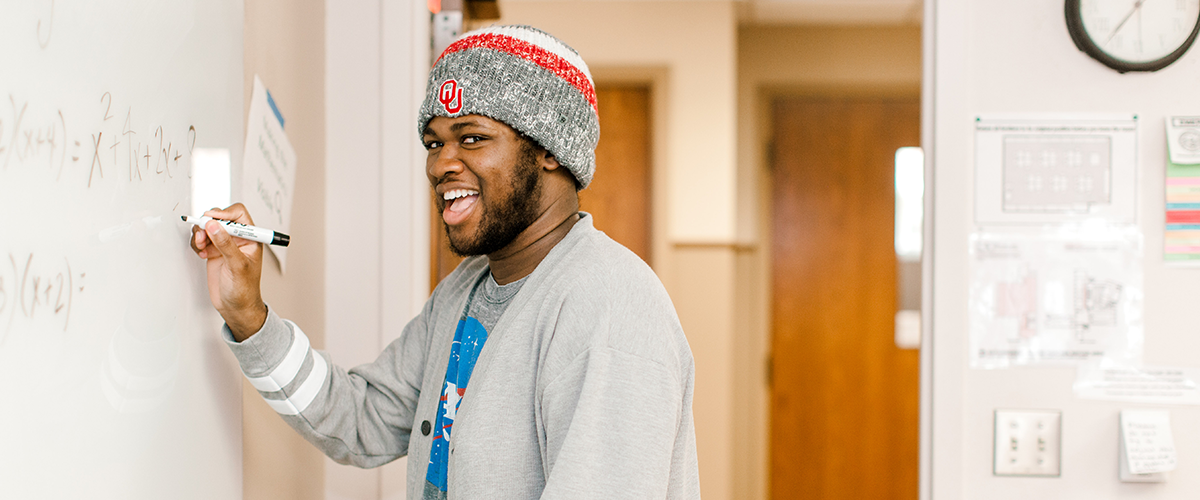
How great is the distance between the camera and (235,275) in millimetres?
763

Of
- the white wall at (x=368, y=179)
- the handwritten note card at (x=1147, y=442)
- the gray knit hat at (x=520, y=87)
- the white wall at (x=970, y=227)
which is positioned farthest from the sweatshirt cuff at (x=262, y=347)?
the handwritten note card at (x=1147, y=442)

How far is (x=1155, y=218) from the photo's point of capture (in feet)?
4.22

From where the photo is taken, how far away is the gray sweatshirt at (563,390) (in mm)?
682

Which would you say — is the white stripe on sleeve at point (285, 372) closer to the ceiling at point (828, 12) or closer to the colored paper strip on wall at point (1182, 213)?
the colored paper strip on wall at point (1182, 213)

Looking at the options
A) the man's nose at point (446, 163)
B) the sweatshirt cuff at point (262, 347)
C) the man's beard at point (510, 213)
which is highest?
the man's nose at point (446, 163)

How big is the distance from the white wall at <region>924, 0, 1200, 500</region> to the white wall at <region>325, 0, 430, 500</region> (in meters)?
0.97

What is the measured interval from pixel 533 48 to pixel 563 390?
40 centimetres

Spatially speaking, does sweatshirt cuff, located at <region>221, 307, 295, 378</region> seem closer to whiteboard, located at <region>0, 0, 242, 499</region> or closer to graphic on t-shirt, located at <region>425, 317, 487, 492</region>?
whiteboard, located at <region>0, 0, 242, 499</region>

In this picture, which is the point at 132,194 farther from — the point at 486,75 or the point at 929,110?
the point at 929,110

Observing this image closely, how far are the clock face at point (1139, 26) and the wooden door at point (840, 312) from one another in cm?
175

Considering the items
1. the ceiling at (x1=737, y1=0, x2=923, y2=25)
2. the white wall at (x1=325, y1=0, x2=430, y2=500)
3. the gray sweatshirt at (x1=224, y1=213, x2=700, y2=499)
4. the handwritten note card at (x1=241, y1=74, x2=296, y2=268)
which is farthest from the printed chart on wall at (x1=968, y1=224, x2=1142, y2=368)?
the ceiling at (x1=737, y1=0, x2=923, y2=25)

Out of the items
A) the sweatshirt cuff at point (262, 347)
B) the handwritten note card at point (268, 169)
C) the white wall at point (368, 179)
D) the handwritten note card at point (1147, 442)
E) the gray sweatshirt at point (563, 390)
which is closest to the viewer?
the gray sweatshirt at point (563, 390)

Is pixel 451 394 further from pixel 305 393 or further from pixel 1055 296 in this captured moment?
pixel 1055 296

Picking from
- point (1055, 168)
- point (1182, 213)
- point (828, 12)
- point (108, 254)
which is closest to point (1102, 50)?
point (1055, 168)
